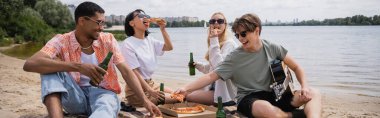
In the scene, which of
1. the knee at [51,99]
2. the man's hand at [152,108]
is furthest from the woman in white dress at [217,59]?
the knee at [51,99]

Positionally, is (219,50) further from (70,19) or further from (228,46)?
(70,19)

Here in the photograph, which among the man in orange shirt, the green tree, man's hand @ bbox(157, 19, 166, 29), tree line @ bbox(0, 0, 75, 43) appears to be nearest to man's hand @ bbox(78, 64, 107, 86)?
the man in orange shirt

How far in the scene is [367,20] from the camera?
125 m

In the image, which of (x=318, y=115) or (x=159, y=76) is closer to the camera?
(x=318, y=115)

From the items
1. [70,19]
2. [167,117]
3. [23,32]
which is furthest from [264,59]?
[70,19]

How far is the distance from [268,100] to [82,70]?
8.02 feet

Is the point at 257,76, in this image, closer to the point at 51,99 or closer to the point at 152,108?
the point at 152,108

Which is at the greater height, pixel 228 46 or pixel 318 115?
pixel 228 46

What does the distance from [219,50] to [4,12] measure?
130 feet

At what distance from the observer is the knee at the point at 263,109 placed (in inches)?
198

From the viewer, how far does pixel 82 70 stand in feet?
14.6

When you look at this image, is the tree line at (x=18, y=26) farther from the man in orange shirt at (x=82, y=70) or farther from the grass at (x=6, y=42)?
the man in orange shirt at (x=82, y=70)

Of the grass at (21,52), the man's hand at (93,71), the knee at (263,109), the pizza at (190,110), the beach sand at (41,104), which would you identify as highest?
the man's hand at (93,71)

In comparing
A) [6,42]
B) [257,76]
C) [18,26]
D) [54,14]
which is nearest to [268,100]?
[257,76]
